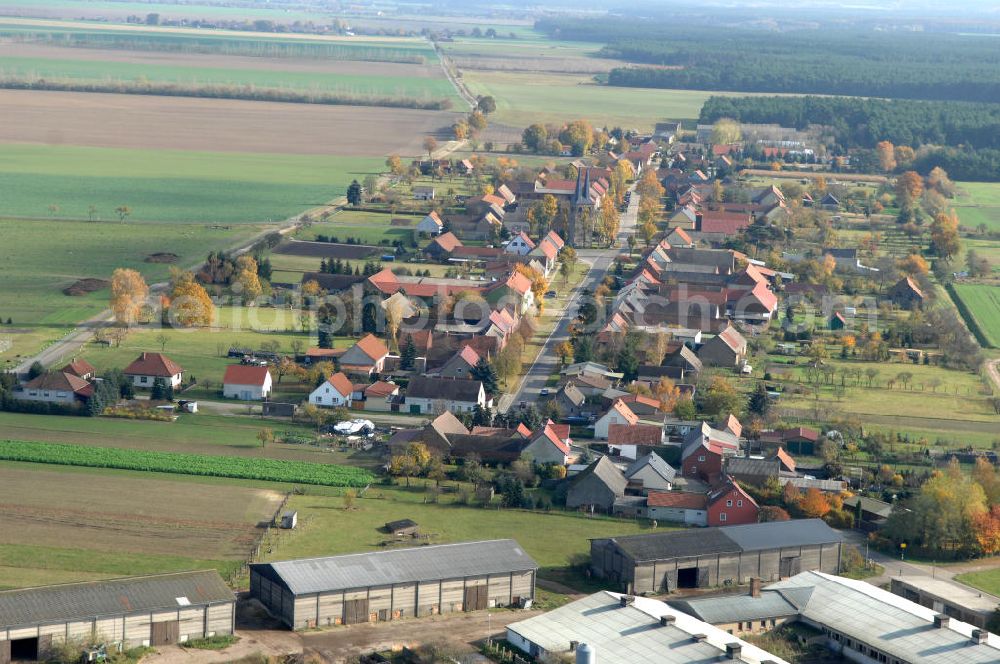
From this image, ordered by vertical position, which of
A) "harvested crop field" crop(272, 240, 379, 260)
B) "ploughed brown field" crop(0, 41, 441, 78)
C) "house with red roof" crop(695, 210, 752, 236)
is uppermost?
"ploughed brown field" crop(0, 41, 441, 78)

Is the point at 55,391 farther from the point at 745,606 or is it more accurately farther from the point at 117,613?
the point at 745,606

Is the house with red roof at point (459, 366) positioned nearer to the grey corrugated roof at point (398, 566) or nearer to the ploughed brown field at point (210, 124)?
the grey corrugated roof at point (398, 566)

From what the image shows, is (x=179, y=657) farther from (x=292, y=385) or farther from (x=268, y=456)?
(x=292, y=385)

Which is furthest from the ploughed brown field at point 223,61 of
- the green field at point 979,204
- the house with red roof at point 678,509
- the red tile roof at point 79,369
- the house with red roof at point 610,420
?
the house with red roof at point 678,509

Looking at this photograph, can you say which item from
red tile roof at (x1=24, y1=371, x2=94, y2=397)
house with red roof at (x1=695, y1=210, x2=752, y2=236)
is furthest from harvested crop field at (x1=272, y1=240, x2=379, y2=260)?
red tile roof at (x1=24, y1=371, x2=94, y2=397)

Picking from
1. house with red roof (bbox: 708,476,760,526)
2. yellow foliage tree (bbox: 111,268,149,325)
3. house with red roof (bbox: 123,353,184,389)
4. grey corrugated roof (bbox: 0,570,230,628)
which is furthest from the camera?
yellow foliage tree (bbox: 111,268,149,325)

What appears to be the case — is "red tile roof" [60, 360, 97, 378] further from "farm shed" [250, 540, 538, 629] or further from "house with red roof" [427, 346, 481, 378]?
"farm shed" [250, 540, 538, 629]

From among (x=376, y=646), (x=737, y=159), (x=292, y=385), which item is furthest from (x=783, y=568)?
(x=737, y=159)
